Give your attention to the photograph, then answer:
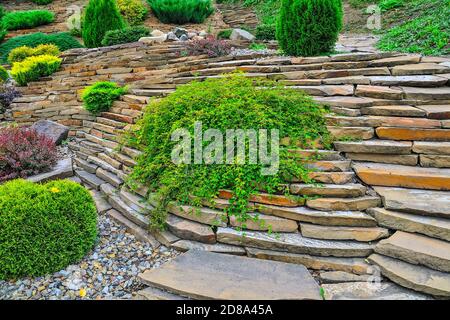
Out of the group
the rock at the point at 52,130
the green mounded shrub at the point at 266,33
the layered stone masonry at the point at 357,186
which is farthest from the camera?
the green mounded shrub at the point at 266,33

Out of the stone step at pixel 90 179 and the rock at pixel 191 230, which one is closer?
the rock at pixel 191 230

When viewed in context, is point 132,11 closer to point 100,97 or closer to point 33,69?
point 33,69

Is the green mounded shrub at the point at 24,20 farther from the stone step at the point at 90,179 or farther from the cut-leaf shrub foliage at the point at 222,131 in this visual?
the cut-leaf shrub foliage at the point at 222,131

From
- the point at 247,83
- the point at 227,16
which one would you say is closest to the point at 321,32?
the point at 247,83

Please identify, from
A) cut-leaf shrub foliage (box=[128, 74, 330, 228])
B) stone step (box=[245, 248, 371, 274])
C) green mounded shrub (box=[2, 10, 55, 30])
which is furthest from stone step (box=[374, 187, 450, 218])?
green mounded shrub (box=[2, 10, 55, 30])

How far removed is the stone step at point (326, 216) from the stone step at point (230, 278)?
0.40 meters

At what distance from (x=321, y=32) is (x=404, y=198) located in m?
3.15

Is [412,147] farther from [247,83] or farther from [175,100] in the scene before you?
[175,100]

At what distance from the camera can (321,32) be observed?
16.3ft

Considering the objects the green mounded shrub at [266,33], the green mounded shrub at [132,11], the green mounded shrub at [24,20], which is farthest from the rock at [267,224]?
the green mounded shrub at [24,20]

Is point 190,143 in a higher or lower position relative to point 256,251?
higher

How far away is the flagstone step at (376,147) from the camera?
304cm

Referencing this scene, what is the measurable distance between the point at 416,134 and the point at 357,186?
2.84ft

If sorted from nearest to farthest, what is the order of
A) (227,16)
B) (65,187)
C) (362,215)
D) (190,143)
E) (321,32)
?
(362,215) < (65,187) < (190,143) < (321,32) < (227,16)
